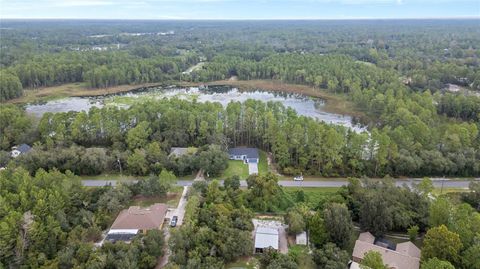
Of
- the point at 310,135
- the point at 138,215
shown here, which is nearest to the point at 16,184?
the point at 138,215

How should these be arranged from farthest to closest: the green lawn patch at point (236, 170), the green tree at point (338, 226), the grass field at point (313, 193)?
1. the green lawn patch at point (236, 170)
2. the grass field at point (313, 193)
3. the green tree at point (338, 226)

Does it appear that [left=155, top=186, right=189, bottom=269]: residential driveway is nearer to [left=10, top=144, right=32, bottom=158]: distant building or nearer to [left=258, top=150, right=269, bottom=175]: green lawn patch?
[left=258, top=150, right=269, bottom=175]: green lawn patch

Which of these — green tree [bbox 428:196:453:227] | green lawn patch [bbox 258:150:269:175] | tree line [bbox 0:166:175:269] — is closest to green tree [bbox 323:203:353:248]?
green tree [bbox 428:196:453:227]

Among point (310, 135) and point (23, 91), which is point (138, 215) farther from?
point (23, 91)

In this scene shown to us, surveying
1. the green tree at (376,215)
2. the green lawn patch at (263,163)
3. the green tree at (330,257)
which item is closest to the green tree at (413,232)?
the green tree at (376,215)

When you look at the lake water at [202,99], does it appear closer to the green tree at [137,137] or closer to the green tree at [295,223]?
the green tree at [137,137]

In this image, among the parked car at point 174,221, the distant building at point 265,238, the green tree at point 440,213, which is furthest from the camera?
the parked car at point 174,221

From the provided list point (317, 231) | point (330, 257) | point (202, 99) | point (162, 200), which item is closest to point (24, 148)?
point (162, 200)

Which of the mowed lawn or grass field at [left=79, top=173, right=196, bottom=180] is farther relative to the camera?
the mowed lawn
